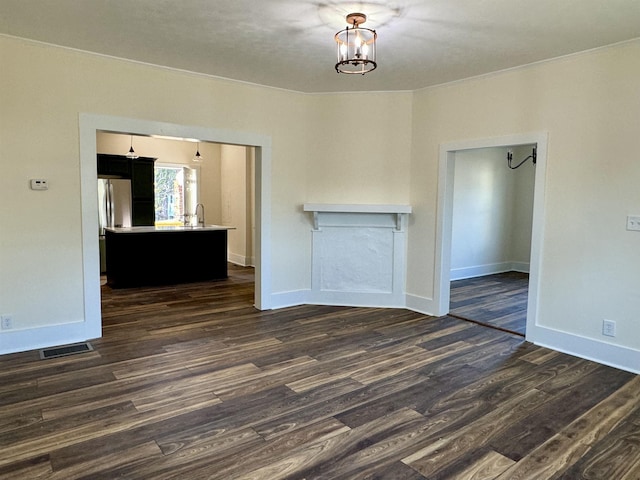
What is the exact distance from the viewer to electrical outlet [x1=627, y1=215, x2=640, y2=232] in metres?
3.31

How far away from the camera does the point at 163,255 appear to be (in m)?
6.54

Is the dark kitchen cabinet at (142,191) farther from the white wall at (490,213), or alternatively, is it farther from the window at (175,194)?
the white wall at (490,213)

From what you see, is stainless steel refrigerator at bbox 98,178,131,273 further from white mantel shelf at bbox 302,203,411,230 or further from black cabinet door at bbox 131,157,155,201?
white mantel shelf at bbox 302,203,411,230

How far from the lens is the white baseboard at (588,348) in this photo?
11.1 ft

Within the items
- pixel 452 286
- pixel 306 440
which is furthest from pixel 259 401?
pixel 452 286

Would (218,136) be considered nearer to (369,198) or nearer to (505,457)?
(369,198)

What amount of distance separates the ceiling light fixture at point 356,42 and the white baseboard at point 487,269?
423 cm

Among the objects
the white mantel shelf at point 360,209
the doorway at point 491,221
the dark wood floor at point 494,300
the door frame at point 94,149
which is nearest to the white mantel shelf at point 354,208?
the white mantel shelf at point 360,209

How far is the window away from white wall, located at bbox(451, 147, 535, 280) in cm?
538

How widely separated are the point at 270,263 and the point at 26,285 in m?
2.41

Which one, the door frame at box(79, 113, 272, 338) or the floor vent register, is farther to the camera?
the door frame at box(79, 113, 272, 338)

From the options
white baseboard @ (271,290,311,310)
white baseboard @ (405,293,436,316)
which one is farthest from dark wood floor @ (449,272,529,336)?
white baseboard @ (271,290,311,310)

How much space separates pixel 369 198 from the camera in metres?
5.16


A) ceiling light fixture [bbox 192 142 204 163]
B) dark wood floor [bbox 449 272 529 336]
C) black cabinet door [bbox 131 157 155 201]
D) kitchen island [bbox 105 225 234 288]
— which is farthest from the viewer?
ceiling light fixture [bbox 192 142 204 163]
